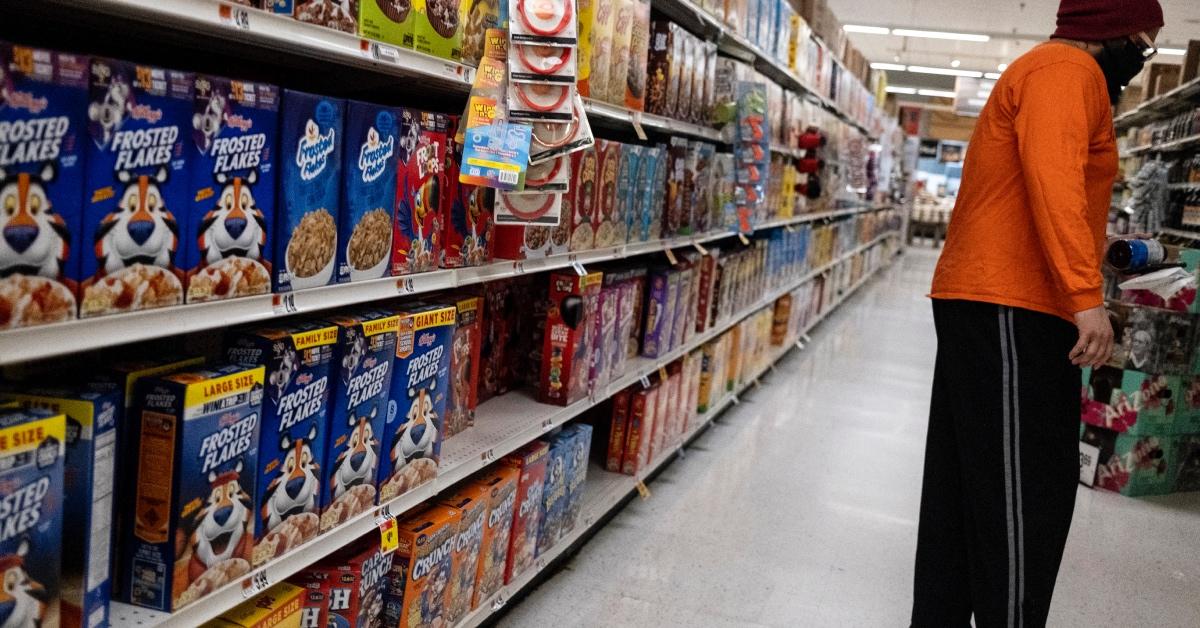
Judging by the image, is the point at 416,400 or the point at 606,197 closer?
the point at 416,400

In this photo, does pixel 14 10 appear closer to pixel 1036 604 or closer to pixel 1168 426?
pixel 1036 604

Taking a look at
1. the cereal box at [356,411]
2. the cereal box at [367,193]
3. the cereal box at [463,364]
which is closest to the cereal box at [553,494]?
the cereal box at [463,364]

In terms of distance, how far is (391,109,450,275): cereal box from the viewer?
5.68 ft

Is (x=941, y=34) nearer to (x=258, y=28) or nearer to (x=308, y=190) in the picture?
(x=308, y=190)

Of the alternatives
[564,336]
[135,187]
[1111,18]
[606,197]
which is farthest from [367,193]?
[1111,18]

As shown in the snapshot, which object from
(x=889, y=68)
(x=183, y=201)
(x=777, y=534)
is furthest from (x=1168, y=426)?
(x=889, y=68)

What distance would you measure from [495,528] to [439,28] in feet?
4.02

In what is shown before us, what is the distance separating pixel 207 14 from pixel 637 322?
7.94ft

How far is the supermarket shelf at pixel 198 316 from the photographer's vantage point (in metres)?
1.02

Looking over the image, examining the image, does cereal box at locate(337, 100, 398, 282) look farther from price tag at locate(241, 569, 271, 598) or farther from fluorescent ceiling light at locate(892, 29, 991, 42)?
fluorescent ceiling light at locate(892, 29, 991, 42)

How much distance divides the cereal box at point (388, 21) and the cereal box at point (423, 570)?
39.8 inches

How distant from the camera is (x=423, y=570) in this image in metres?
1.91

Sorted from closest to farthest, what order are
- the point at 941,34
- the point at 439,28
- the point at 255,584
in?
the point at 255,584, the point at 439,28, the point at 941,34

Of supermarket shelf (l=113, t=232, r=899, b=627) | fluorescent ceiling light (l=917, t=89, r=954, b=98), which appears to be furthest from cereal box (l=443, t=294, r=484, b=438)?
fluorescent ceiling light (l=917, t=89, r=954, b=98)
